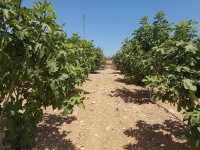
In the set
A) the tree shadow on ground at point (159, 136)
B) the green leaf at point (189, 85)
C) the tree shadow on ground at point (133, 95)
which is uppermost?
the green leaf at point (189, 85)

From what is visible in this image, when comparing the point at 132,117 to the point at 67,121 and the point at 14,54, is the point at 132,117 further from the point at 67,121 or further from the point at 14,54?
the point at 14,54

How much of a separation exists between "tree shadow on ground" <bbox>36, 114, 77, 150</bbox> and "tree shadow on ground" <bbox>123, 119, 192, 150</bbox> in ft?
5.35

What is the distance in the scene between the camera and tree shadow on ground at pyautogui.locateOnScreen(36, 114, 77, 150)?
7045 millimetres

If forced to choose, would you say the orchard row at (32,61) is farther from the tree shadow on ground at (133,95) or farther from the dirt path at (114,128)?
the tree shadow on ground at (133,95)

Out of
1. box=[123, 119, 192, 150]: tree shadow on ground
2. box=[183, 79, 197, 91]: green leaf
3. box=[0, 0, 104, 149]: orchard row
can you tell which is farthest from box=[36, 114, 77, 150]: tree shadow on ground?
box=[183, 79, 197, 91]: green leaf

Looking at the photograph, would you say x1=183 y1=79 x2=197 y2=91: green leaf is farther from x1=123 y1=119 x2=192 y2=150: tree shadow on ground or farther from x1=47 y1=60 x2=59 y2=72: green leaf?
x1=47 y1=60 x2=59 y2=72: green leaf

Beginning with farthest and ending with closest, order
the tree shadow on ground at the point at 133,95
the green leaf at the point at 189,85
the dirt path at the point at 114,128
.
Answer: the tree shadow on ground at the point at 133,95, the dirt path at the point at 114,128, the green leaf at the point at 189,85

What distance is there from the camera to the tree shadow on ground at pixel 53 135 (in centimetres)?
704

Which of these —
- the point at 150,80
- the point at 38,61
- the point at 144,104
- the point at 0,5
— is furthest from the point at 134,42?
the point at 0,5

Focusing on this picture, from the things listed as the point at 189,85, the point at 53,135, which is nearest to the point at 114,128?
the point at 53,135

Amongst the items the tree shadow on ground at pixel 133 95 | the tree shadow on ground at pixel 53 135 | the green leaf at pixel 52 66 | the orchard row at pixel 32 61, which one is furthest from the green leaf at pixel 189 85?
the tree shadow on ground at pixel 133 95

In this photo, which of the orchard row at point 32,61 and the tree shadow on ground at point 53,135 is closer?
the orchard row at point 32,61

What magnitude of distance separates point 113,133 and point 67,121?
64.8 inches

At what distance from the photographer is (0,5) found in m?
4.21
